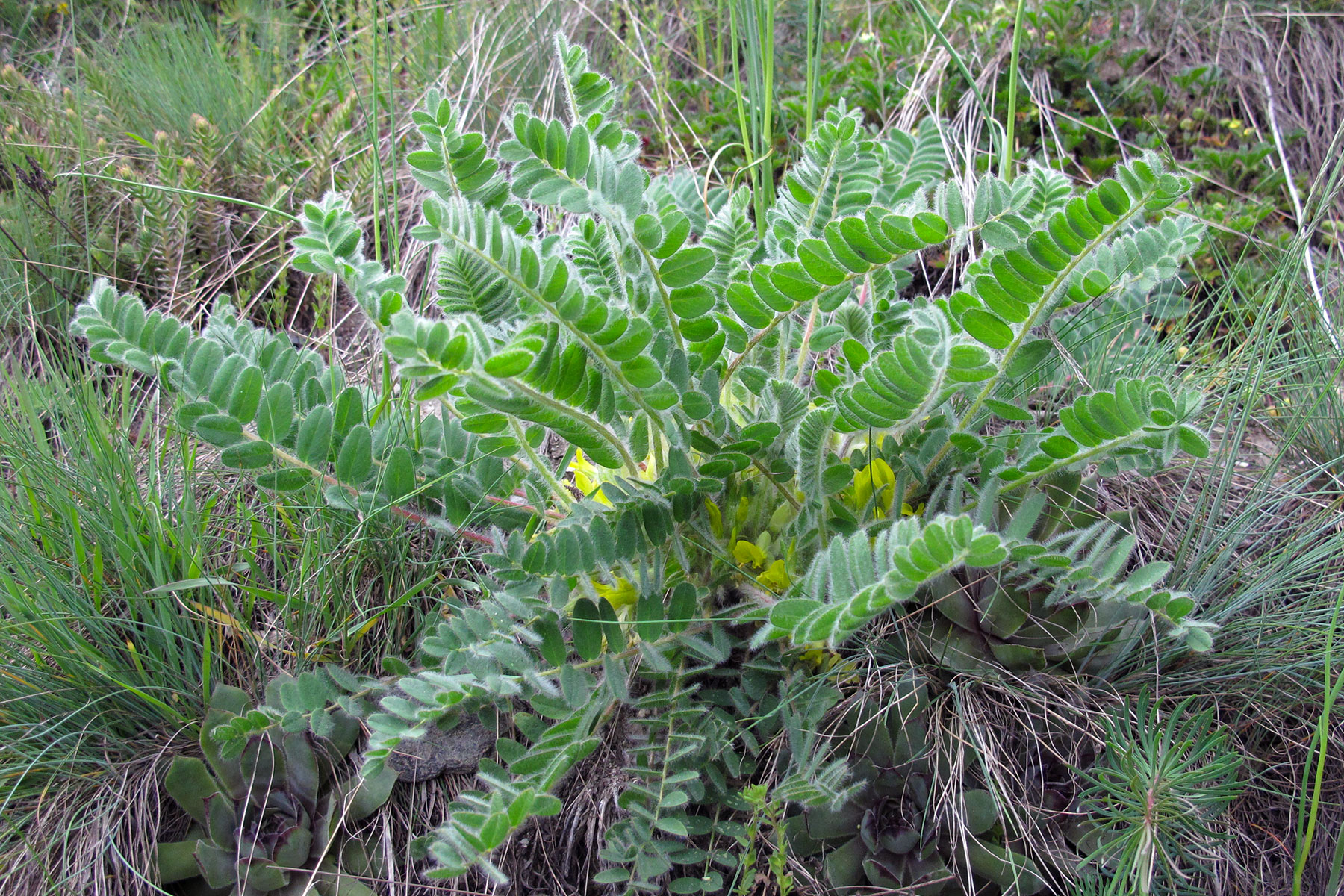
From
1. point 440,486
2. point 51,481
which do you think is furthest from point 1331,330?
point 51,481

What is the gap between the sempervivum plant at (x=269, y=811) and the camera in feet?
3.86

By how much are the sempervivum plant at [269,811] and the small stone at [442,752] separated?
1.1 inches

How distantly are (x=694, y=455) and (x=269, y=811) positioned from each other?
733mm

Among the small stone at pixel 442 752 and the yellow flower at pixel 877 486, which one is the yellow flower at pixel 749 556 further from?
the small stone at pixel 442 752

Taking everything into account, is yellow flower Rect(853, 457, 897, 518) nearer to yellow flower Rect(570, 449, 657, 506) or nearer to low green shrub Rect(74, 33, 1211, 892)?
low green shrub Rect(74, 33, 1211, 892)

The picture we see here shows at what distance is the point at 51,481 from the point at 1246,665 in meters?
1.70

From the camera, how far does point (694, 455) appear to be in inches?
49.7

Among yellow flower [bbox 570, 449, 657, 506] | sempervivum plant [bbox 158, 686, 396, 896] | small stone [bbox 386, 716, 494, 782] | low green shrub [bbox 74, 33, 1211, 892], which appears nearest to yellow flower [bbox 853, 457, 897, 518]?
low green shrub [bbox 74, 33, 1211, 892]

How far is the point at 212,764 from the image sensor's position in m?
1.22

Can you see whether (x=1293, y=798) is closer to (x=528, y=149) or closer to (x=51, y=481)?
(x=528, y=149)

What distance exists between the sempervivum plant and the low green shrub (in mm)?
68

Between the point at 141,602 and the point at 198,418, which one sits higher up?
the point at 198,418

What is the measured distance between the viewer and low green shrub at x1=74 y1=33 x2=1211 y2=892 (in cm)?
100

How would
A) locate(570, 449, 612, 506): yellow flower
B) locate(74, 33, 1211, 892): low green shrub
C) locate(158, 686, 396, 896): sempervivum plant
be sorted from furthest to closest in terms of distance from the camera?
locate(570, 449, 612, 506): yellow flower → locate(158, 686, 396, 896): sempervivum plant → locate(74, 33, 1211, 892): low green shrub
